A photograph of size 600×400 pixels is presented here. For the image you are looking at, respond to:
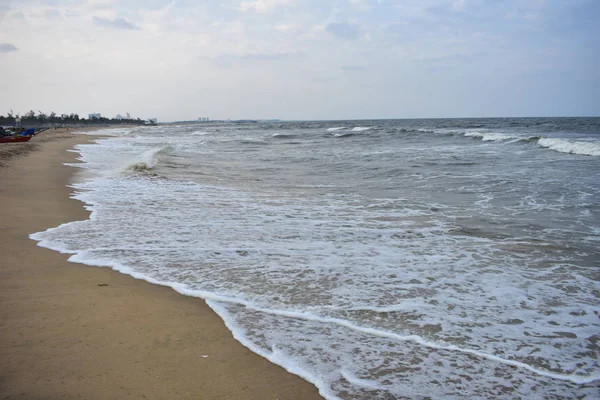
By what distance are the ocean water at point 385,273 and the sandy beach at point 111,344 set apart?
0.23m

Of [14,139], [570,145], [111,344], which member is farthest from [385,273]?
[14,139]

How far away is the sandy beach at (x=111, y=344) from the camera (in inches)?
105

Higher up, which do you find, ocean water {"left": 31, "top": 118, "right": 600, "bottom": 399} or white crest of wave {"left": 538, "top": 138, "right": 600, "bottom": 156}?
white crest of wave {"left": 538, "top": 138, "right": 600, "bottom": 156}

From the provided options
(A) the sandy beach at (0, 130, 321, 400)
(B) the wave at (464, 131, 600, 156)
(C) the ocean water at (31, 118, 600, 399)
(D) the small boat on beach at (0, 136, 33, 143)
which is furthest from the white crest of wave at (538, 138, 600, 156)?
(D) the small boat on beach at (0, 136, 33, 143)

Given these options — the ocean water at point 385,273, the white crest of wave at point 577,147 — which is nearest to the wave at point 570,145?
the white crest of wave at point 577,147

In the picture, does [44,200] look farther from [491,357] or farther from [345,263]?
[491,357]

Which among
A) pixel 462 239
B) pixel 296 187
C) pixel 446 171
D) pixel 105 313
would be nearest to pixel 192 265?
pixel 105 313

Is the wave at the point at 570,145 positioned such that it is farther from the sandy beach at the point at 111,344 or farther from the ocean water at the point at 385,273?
the sandy beach at the point at 111,344

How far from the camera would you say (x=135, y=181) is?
39.9 feet

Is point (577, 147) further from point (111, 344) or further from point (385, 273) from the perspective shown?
point (111, 344)

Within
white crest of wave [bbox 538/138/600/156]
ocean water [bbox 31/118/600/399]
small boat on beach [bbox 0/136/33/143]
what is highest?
small boat on beach [bbox 0/136/33/143]

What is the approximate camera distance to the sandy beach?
2656 millimetres

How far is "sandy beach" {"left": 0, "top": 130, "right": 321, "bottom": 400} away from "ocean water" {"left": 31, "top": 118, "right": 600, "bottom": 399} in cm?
23

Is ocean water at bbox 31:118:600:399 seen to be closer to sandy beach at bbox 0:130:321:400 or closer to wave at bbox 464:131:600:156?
sandy beach at bbox 0:130:321:400
